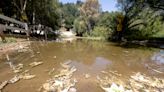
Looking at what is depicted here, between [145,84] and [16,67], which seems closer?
[145,84]

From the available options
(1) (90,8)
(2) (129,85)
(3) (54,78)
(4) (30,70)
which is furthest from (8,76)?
(1) (90,8)

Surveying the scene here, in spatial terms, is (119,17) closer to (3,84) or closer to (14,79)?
(14,79)

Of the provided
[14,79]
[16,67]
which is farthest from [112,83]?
[16,67]

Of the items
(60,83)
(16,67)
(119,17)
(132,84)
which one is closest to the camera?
(60,83)

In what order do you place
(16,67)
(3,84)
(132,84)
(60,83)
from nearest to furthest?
1. (3,84)
2. (60,83)
3. (132,84)
4. (16,67)

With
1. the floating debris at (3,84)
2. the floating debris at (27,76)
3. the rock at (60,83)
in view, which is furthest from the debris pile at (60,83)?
the floating debris at (3,84)

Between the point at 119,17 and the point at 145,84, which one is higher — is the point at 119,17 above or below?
above

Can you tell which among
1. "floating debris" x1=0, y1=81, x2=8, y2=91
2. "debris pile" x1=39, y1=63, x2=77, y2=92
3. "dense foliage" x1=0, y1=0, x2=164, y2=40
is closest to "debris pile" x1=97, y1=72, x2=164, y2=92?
"debris pile" x1=39, y1=63, x2=77, y2=92

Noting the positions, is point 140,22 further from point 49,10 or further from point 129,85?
point 129,85

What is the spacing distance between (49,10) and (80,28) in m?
14.0

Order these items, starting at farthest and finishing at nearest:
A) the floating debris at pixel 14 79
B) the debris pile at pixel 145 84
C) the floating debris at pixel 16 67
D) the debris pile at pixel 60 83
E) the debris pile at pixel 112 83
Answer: the floating debris at pixel 16 67
the floating debris at pixel 14 79
the debris pile at pixel 145 84
the debris pile at pixel 112 83
the debris pile at pixel 60 83

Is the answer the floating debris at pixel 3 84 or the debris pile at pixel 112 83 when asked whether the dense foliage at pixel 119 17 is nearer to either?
the debris pile at pixel 112 83

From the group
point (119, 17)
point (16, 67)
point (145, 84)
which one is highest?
point (119, 17)

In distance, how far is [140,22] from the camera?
2434 centimetres
